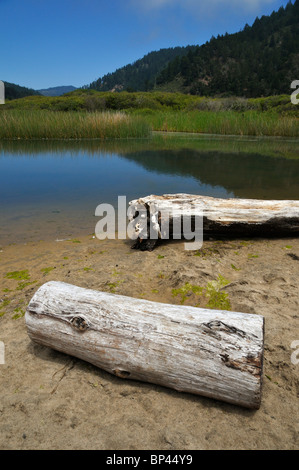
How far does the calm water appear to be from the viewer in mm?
5625

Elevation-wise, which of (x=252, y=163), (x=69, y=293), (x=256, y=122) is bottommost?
(x=69, y=293)

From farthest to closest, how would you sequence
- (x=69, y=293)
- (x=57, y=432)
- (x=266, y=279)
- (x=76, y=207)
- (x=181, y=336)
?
(x=76, y=207) → (x=266, y=279) → (x=69, y=293) → (x=181, y=336) → (x=57, y=432)

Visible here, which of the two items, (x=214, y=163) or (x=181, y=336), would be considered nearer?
(x=181, y=336)

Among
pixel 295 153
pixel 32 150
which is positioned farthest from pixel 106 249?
pixel 295 153

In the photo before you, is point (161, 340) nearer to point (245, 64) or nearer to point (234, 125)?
point (234, 125)

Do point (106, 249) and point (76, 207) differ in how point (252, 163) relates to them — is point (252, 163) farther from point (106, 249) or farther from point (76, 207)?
point (106, 249)

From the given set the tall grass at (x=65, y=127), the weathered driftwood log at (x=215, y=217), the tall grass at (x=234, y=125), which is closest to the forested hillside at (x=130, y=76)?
the tall grass at (x=234, y=125)

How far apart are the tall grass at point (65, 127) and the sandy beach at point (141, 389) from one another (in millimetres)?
14902

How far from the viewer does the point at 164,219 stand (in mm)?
4176

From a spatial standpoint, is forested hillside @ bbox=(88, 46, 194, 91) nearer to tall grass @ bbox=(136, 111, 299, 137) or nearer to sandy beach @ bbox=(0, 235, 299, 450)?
tall grass @ bbox=(136, 111, 299, 137)

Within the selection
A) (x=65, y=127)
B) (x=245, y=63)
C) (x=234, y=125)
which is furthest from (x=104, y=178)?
(x=245, y=63)

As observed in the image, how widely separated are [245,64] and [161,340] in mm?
84360

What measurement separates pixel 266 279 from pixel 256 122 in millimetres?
19491

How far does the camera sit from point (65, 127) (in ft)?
54.7
